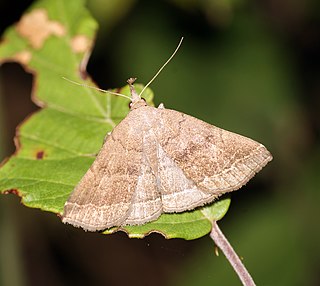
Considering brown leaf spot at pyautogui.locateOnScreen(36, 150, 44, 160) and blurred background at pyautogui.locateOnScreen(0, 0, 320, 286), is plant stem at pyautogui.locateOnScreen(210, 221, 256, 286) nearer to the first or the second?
brown leaf spot at pyautogui.locateOnScreen(36, 150, 44, 160)

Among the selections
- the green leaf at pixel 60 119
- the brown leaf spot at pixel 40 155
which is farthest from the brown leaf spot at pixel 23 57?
the brown leaf spot at pixel 40 155

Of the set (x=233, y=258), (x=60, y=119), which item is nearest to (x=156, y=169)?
(x=233, y=258)

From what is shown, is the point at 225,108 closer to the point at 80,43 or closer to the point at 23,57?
the point at 80,43

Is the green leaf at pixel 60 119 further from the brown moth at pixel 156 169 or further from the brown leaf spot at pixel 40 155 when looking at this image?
the brown moth at pixel 156 169

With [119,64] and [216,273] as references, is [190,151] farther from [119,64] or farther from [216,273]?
[119,64]

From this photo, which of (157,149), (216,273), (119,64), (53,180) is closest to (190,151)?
(157,149)
